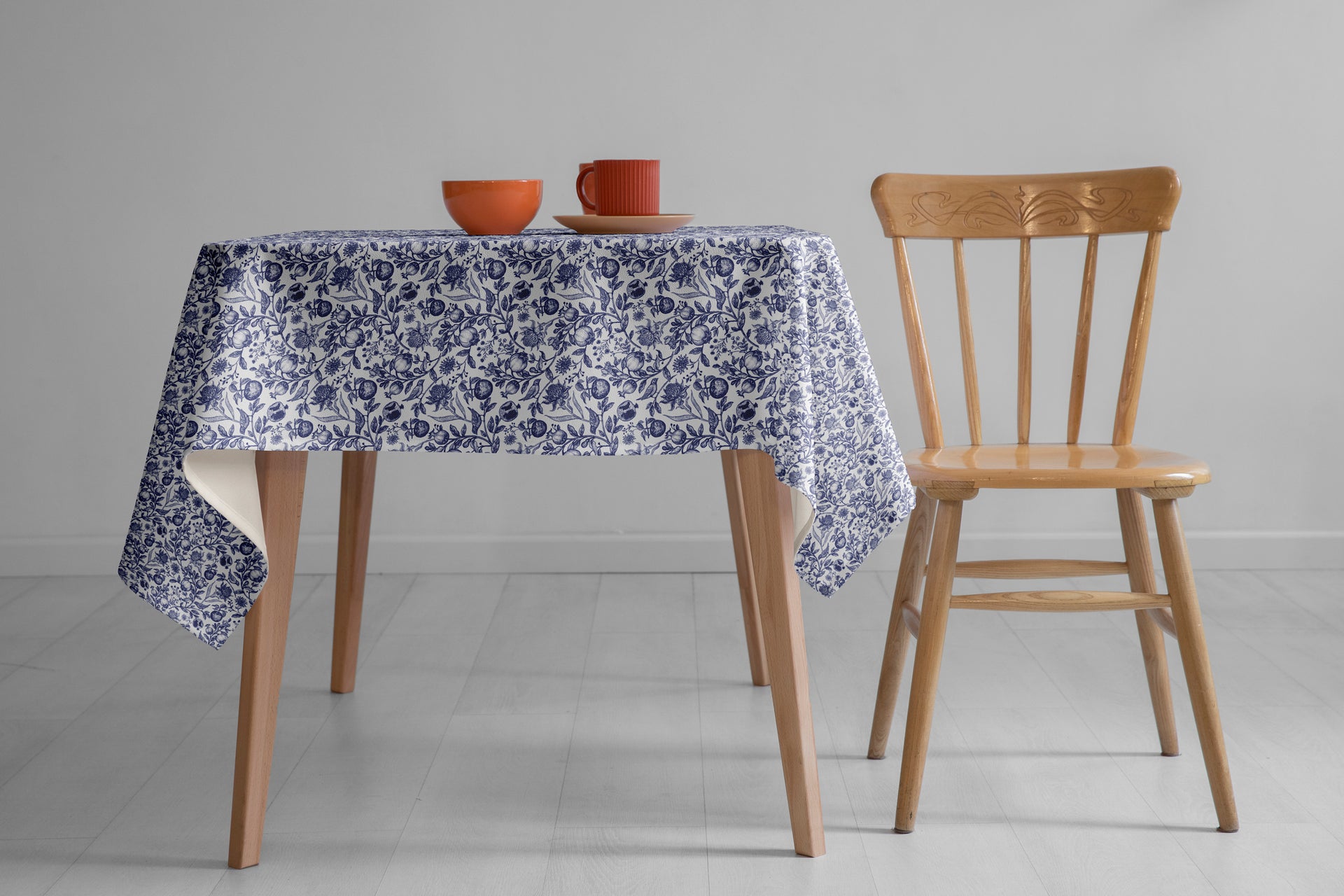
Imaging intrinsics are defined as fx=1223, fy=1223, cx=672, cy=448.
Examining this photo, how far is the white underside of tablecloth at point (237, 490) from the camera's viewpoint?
1.28 metres

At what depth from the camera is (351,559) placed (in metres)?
1.87

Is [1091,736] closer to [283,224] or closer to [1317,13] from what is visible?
[1317,13]

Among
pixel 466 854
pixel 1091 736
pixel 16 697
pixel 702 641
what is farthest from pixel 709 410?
pixel 16 697

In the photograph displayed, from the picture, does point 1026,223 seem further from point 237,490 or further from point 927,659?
point 237,490

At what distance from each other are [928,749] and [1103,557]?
3.66 feet

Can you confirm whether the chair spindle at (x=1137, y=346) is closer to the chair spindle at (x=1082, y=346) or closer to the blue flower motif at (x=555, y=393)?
the chair spindle at (x=1082, y=346)

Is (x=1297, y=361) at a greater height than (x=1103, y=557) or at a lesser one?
greater

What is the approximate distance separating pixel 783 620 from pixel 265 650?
1.89 ft

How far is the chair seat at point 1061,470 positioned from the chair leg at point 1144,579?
0.23ft

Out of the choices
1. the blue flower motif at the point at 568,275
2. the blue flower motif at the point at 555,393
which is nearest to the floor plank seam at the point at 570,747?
the blue flower motif at the point at 555,393

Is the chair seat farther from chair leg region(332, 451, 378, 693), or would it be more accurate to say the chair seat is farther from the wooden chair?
chair leg region(332, 451, 378, 693)

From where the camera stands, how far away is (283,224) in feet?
8.45

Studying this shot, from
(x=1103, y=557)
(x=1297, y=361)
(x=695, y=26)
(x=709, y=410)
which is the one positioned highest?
(x=695, y=26)

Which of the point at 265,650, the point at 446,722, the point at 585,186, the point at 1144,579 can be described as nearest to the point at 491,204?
the point at 585,186
